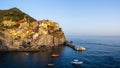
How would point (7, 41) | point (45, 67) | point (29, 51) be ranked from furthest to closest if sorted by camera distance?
point (7, 41) → point (29, 51) → point (45, 67)

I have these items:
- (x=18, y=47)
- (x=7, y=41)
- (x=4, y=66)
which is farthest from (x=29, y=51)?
(x=4, y=66)

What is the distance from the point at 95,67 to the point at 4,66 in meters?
51.6

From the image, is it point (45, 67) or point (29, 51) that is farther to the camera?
point (29, 51)

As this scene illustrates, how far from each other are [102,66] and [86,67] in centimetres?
1073

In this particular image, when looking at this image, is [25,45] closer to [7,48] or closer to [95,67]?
[7,48]

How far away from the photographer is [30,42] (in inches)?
7510

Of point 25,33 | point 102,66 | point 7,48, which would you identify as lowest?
point 102,66

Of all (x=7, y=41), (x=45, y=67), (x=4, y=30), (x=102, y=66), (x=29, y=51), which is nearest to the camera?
(x=45, y=67)

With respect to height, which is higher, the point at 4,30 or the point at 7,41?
the point at 4,30

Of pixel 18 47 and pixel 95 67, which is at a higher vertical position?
pixel 18 47

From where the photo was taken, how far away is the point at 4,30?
614 feet

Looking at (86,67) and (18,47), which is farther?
(18,47)

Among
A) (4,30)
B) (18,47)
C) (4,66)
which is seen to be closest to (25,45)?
(18,47)

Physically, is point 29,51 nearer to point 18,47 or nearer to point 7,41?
point 18,47
